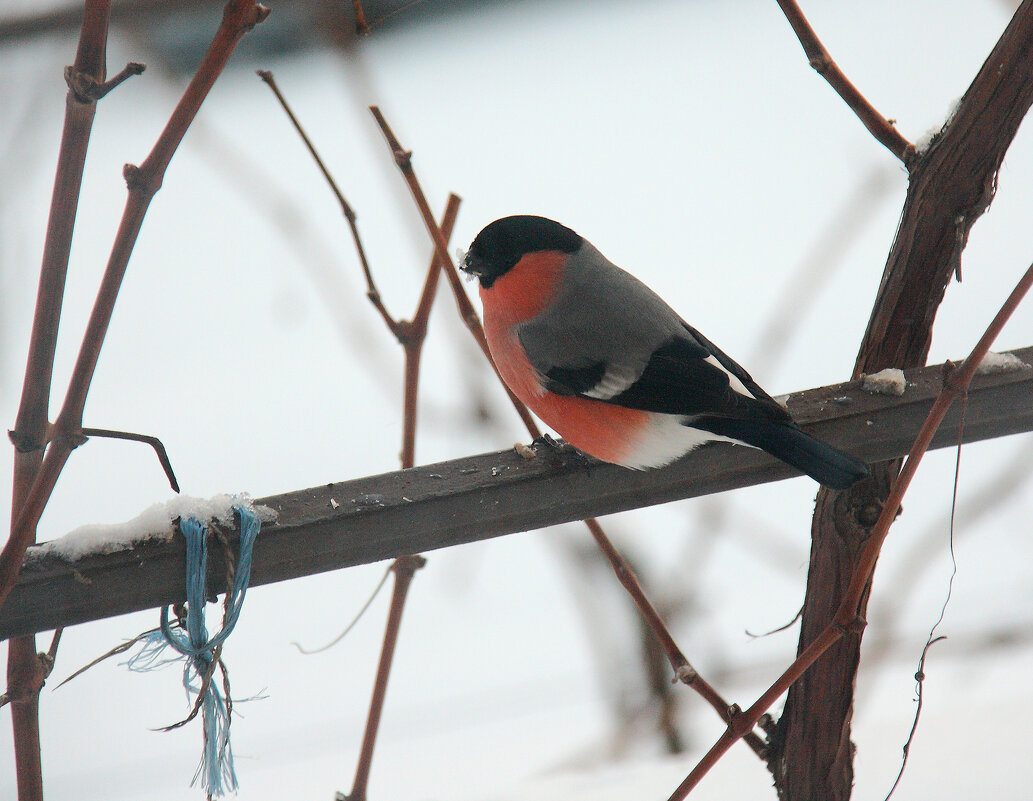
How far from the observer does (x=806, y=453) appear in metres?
0.71

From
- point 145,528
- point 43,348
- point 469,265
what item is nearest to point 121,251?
point 43,348

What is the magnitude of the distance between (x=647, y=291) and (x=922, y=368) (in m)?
0.33

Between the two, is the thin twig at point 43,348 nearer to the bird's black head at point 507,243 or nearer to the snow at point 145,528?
the snow at point 145,528

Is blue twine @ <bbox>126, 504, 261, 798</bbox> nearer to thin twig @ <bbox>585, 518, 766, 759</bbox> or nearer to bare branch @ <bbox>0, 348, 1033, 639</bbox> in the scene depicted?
bare branch @ <bbox>0, 348, 1033, 639</bbox>

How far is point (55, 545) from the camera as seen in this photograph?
2.12 ft

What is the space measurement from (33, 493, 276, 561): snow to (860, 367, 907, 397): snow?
519mm

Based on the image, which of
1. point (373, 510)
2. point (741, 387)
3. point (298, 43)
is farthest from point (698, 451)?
point (298, 43)

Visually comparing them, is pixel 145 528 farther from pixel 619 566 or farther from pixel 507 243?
pixel 507 243

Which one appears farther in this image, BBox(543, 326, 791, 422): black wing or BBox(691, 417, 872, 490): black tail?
BBox(543, 326, 791, 422): black wing

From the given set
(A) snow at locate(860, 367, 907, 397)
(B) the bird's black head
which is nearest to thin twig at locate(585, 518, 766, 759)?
A: (A) snow at locate(860, 367, 907, 397)

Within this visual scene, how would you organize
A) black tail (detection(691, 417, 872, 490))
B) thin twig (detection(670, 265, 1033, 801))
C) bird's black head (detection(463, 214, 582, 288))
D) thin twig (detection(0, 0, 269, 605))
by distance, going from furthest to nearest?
bird's black head (detection(463, 214, 582, 288)) < black tail (detection(691, 417, 872, 490)) < thin twig (detection(670, 265, 1033, 801)) < thin twig (detection(0, 0, 269, 605))

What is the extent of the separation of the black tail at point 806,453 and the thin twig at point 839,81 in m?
0.27

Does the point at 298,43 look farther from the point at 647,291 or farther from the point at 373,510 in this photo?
the point at 373,510

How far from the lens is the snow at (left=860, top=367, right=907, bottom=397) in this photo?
753 mm
